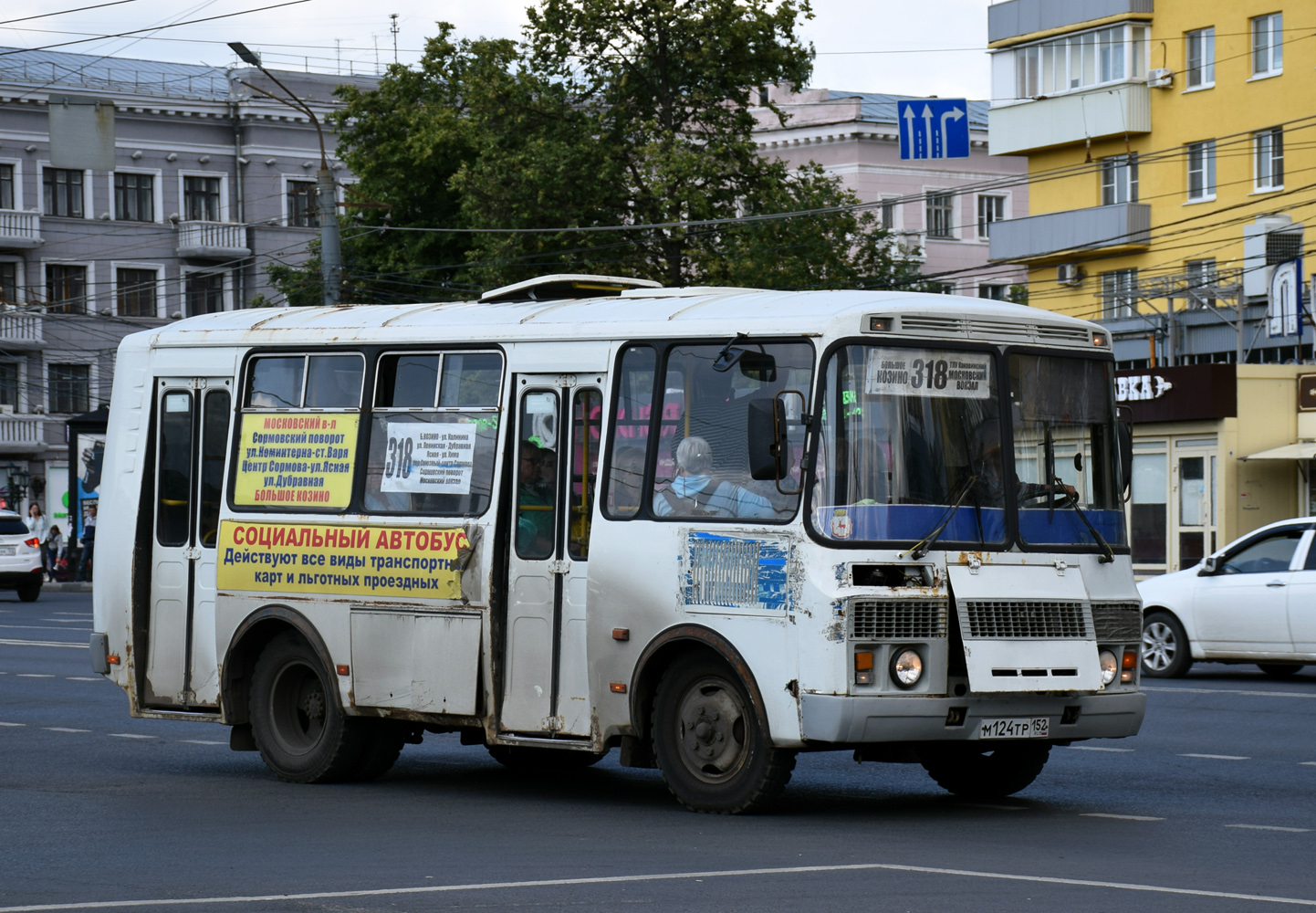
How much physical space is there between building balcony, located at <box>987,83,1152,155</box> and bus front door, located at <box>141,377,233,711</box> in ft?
130

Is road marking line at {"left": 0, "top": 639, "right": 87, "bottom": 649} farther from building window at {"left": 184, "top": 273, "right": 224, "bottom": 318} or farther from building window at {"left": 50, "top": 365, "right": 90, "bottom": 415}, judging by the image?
building window at {"left": 184, "top": 273, "right": 224, "bottom": 318}

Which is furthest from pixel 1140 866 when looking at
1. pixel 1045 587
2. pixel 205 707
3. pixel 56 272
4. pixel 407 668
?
pixel 56 272

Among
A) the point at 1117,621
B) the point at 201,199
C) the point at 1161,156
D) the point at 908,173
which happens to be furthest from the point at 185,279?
the point at 1117,621

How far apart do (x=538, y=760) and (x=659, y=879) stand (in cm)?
498

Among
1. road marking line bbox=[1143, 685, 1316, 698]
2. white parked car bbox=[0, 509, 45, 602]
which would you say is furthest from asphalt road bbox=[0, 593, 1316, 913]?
white parked car bbox=[0, 509, 45, 602]

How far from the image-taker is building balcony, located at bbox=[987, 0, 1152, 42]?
5025cm

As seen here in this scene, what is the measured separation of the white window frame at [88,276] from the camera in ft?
212

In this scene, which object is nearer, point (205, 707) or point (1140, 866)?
point (1140, 866)

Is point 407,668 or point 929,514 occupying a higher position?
point 929,514

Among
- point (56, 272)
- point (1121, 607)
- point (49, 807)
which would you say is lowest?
point (49, 807)

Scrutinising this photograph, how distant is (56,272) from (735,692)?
5747 centimetres

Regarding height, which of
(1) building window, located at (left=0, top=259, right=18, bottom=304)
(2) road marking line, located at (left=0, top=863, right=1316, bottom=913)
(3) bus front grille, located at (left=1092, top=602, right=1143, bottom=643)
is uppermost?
(1) building window, located at (left=0, top=259, right=18, bottom=304)

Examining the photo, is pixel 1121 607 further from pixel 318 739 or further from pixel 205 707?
pixel 205 707

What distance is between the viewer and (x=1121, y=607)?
11.2 m
